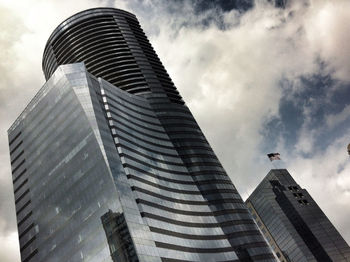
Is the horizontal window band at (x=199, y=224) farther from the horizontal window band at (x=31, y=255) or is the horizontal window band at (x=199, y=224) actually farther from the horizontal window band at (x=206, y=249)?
the horizontal window band at (x=31, y=255)

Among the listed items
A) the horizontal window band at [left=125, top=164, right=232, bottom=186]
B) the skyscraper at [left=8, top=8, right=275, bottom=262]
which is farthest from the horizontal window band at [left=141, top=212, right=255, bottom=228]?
the horizontal window band at [left=125, top=164, right=232, bottom=186]

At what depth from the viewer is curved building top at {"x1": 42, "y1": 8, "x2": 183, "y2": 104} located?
141375mm

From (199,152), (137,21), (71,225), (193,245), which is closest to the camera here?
(71,225)

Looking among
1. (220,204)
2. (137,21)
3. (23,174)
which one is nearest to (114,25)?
(137,21)

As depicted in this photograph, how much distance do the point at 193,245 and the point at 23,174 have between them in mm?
54210

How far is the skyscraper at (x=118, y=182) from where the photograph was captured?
3007 inches

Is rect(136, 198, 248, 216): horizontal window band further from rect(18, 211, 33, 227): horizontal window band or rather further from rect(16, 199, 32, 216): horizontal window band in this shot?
rect(16, 199, 32, 216): horizontal window band

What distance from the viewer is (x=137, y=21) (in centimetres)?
18012

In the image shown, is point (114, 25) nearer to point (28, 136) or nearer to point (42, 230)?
point (28, 136)

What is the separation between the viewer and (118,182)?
79125 millimetres

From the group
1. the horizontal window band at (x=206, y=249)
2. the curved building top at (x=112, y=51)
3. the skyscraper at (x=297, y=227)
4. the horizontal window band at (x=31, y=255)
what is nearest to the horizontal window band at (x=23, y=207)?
the horizontal window band at (x=31, y=255)

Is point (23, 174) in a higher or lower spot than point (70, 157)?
higher

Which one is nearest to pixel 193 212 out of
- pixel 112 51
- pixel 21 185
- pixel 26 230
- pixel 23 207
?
Result: pixel 26 230

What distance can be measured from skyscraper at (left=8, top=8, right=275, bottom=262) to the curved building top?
241 inches
